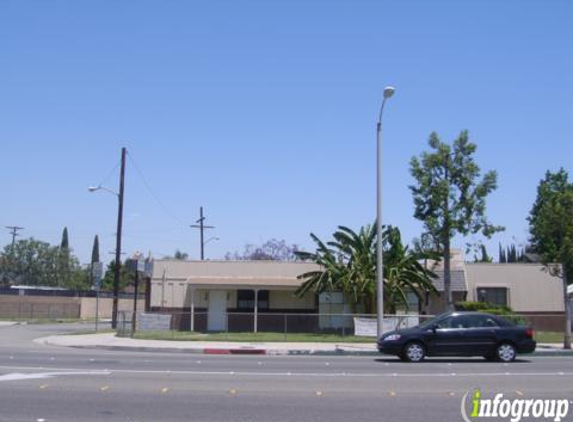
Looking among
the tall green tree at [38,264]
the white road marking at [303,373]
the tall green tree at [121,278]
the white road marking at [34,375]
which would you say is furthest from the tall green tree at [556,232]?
the tall green tree at [38,264]

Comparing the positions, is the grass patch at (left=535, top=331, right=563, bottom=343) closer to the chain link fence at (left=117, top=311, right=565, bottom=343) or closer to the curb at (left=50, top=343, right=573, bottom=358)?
the chain link fence at (left=117, top=311, right=565, bottom=343)

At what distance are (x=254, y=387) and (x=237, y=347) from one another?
37.9ft

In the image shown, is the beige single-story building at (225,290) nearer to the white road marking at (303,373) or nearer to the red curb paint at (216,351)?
the red curb paint at (216,351)

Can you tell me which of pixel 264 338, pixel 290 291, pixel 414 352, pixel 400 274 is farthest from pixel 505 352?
pixel 290 291

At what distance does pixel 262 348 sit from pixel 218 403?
12.9 meters

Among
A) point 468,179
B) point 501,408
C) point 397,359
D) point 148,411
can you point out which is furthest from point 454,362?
point 468,179

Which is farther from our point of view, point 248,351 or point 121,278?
point 121,278

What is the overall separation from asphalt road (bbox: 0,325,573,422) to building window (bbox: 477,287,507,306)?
17617 millimetres

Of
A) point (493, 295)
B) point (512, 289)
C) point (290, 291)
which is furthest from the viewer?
point (493, 295)

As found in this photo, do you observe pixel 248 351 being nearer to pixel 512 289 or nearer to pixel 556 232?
pixel 556 232

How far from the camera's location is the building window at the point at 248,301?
37125 mm

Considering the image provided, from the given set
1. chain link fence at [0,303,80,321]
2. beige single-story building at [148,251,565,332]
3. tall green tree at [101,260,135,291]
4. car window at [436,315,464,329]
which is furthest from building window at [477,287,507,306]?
tall green tree at [101,260,135,291]

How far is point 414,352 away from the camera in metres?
19.8

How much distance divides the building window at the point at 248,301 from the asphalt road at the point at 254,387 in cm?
1669
